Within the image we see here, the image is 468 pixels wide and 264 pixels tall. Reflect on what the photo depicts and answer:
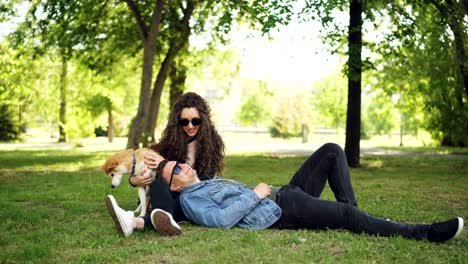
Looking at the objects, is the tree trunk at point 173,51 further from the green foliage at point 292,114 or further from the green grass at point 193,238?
the green foliage at point 292,114

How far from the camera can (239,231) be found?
639 cm

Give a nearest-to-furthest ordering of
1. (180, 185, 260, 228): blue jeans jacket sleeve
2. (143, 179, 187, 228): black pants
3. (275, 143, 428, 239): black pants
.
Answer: (275, 143, 428, 239): black pants → (180, 185, 260, 228): blue jeans jacket sleeve → (143, 179, 187, 228): black pants

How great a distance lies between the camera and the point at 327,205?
602cm

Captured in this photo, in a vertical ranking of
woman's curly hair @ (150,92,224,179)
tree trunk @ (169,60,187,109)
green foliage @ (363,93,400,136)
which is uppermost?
tree trunk @ (169,60,187,109)

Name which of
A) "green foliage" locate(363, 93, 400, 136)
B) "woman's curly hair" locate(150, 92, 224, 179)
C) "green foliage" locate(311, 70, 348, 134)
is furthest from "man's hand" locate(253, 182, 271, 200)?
"green foliage" locate(363, 93, 400, 136)

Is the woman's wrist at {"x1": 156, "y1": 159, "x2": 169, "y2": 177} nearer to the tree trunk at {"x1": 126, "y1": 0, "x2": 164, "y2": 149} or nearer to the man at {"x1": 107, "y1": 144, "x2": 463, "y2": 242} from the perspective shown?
the man at {"x1": 107, "y1": 144, "x2": 463, "y2": 242}

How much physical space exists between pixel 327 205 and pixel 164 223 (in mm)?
1757

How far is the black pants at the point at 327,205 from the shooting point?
5.93m

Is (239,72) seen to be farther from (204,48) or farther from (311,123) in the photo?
(311,123)

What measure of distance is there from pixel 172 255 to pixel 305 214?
158 cm

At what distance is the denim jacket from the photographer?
6.31 m

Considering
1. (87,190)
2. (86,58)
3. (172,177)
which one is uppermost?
(86,58)

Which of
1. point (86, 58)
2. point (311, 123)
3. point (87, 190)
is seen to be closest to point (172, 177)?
point (87, 190)

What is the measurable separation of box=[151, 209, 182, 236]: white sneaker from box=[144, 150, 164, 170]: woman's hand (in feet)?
2.62
